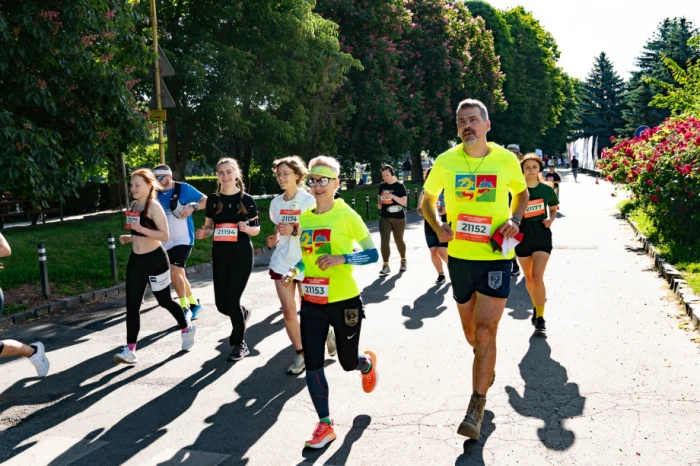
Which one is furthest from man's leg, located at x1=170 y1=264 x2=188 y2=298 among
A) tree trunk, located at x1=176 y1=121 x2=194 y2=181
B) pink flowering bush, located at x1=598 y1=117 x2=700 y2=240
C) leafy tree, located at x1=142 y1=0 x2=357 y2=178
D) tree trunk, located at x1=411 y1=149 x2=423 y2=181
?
tree trunk, located at x1=411 y1=149 x2=423 y2=181

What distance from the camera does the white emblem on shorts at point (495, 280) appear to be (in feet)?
15.2

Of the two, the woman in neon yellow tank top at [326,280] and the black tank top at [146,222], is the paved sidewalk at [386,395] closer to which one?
the woman in neon yellow tank top at [326,280]

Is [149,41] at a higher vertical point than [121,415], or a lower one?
higher

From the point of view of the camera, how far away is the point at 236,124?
21469 millimetres

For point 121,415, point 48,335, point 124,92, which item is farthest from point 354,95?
point 121,415

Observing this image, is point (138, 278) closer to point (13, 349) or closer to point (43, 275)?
point (13, 349)

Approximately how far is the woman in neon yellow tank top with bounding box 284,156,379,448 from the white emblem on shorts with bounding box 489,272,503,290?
0.82 meters

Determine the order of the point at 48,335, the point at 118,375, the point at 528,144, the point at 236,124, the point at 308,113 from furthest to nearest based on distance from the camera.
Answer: the point at 528,144, the point at 308,113, the point at 236,124, the point at 48,335, the point at 118,375

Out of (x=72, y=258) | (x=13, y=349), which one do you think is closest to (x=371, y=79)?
(x=72, y=258)

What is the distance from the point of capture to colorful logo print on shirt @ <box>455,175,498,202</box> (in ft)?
15.4

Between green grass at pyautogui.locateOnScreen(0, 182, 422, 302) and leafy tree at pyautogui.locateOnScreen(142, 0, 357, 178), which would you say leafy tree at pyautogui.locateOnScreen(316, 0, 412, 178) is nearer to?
leafy tree at pyautogui.locateOnScreen(142, 0, 357, 178)

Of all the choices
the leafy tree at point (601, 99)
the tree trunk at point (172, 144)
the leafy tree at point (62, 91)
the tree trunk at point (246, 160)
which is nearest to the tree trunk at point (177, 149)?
the tree trunk at point (172, 144)

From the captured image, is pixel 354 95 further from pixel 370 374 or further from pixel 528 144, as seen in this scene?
pixel 528 144

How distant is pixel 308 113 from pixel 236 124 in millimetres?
4869
